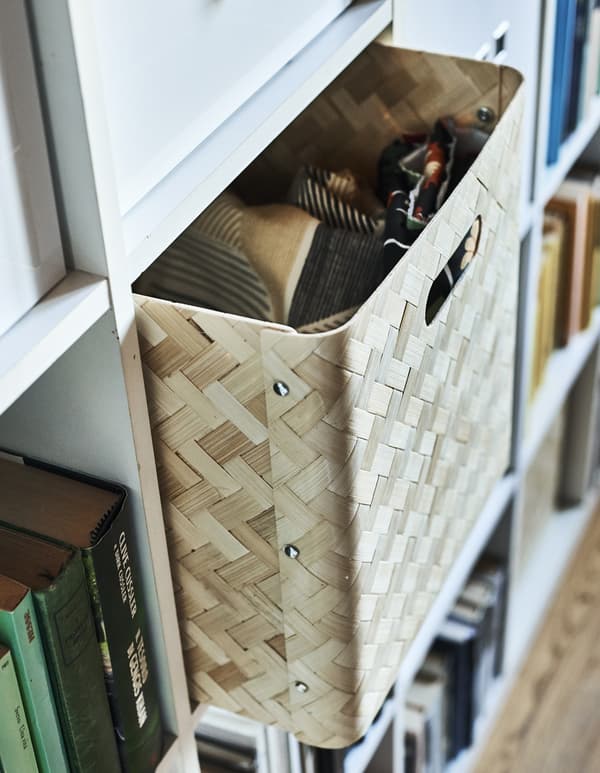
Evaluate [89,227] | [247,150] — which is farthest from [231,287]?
[89,227]

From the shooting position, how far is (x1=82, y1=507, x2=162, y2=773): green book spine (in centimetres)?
74

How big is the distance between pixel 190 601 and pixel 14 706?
165mm

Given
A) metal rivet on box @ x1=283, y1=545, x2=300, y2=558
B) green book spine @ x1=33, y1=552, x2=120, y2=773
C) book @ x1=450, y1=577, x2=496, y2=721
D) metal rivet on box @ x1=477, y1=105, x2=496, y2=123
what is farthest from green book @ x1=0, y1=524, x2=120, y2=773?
book @ x1=450, y1=577, x2=496, y2=721

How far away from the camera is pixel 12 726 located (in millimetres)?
706

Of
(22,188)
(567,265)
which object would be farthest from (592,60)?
(22,188)

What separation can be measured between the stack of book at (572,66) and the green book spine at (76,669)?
3.09ft

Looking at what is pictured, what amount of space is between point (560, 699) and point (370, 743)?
0.76 metres

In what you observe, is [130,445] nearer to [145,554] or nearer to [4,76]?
[145,554]

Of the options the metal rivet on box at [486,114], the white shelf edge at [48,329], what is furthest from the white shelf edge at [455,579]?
the white shelf edge at [48,329]

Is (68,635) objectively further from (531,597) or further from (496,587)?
(531,597)

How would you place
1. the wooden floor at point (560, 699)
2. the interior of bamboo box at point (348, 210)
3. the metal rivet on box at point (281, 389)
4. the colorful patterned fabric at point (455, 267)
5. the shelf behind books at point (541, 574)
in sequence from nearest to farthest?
the metal rivet on box at point (281, 389)
the colorful patterned fabric at point (455, 267)
the interior of bamboo box at point (348, 210)
the wooden floor at point (560, 699)
the shelf behind books at point (541, 574)

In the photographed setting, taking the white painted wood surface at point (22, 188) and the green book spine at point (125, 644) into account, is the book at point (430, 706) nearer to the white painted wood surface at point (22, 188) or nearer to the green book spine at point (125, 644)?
the green book spine at point (125, 644)

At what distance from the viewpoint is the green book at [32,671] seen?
26.5 inches

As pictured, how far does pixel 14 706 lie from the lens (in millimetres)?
704
